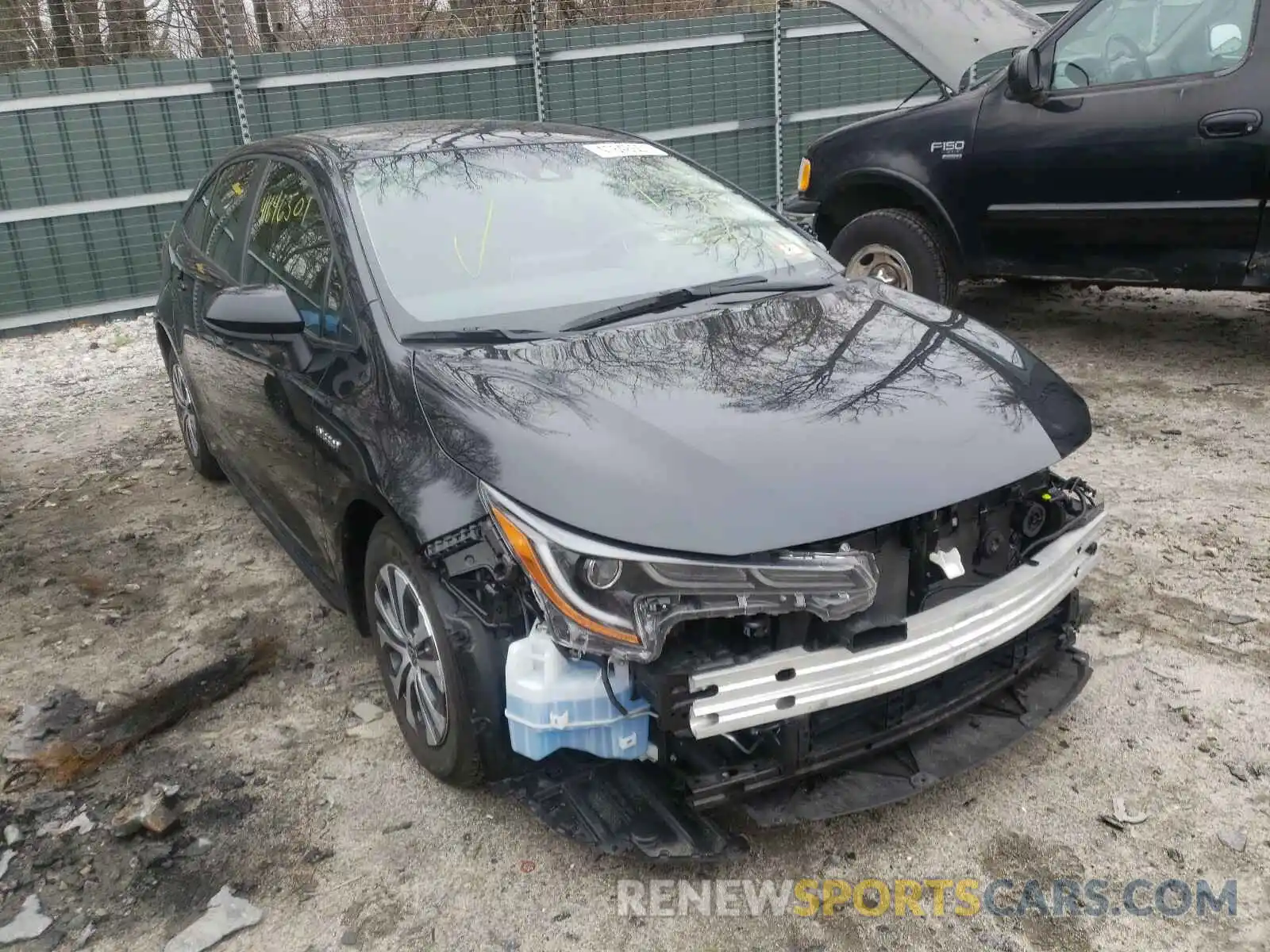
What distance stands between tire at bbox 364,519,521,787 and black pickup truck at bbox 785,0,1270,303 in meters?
4.54

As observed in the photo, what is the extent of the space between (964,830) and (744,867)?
1.84 ft

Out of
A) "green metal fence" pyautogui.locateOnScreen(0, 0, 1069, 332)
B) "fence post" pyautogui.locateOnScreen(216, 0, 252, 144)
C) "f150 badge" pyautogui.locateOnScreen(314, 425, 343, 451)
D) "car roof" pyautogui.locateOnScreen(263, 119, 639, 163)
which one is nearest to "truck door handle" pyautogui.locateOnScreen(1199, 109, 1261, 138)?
"car roof" pyautogui.locateOnScreen(263, 119, 639, 163)

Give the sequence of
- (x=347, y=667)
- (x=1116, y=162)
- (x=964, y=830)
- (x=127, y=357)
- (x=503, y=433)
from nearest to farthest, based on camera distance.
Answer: (x=503, y=433) → (x=964, y=830) → (x=347, y=667) → (x=1116, y=162) → (x=127, y=357)

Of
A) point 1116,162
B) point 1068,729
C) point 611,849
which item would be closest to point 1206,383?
Result: point 1116,162

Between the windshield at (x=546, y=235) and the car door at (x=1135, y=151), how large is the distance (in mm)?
2649

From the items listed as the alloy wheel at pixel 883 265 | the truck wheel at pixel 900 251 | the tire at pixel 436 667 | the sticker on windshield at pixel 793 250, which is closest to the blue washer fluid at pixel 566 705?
the tire at pixel 436 667

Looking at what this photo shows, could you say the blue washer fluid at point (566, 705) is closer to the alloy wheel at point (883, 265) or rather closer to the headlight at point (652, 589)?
the headlight at point (652, 589)

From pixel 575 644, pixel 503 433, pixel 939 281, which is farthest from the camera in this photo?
pixel 939 281

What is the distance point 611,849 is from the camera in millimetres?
2279

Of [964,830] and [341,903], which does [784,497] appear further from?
[341,903]

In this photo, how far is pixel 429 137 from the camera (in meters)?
3.74

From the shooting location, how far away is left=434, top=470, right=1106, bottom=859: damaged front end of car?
2.19 m

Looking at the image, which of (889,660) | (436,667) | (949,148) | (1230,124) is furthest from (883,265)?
(436,667)

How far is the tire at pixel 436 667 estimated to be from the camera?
7.96ft
